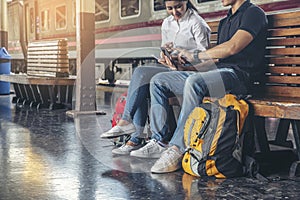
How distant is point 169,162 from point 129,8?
5822 mm

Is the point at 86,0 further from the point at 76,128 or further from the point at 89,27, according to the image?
the point at 76,128

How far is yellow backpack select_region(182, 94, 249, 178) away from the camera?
8.56 feet

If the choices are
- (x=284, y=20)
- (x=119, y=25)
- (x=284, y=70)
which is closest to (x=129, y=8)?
(x=119, y=25)

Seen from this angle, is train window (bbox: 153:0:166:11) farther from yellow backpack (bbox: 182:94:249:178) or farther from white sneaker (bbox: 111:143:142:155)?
yellow backpack (bbox: 182:94:249:178)

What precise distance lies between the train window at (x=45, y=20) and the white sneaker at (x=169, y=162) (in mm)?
10337

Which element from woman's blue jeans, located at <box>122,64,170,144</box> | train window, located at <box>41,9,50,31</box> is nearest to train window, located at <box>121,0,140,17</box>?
train window, located at <box>41,9,50,31</box>

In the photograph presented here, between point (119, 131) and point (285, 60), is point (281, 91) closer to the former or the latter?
point (285, 60)

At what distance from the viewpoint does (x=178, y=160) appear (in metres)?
2.84

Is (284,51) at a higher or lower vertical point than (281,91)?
higher

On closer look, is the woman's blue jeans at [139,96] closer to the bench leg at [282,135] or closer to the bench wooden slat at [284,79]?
the bench wooden slat at [284,79]

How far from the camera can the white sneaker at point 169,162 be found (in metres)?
2.78

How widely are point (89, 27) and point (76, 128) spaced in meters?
1.53

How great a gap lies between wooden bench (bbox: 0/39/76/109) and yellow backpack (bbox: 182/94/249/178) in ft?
12.1

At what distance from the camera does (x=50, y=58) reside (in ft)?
21.4
